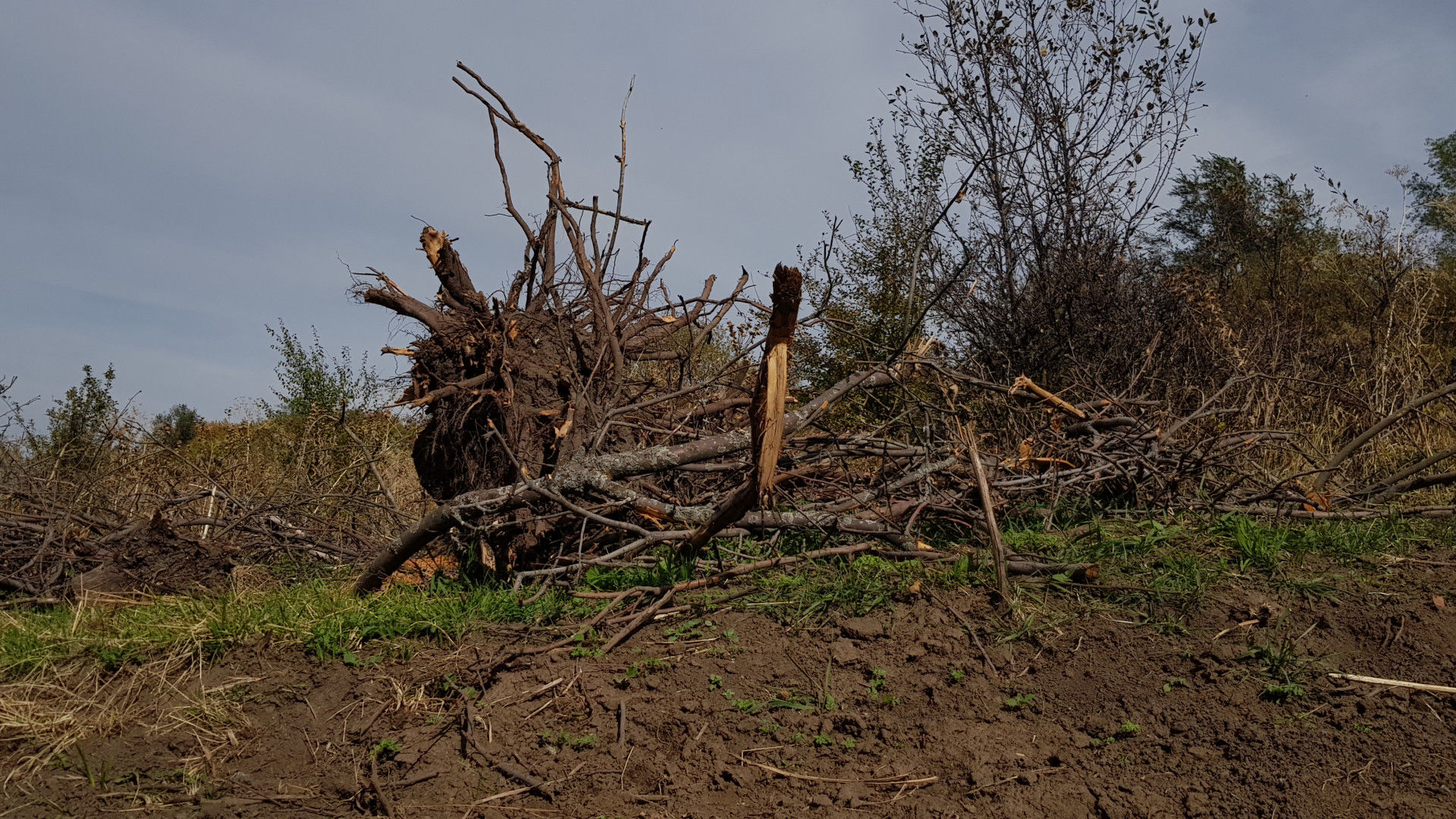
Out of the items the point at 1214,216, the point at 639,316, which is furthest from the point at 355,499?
the point at 1214,216

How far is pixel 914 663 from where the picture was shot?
132 inches

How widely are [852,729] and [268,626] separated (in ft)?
7.69

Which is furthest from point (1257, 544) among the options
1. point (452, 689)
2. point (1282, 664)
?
point (452, 689)

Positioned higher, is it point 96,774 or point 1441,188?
point 1441,188

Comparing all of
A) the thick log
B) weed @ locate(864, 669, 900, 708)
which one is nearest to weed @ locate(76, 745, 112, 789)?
the thick log

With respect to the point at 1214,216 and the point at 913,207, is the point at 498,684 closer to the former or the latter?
the point at 913,207

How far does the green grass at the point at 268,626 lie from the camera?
3766 mm

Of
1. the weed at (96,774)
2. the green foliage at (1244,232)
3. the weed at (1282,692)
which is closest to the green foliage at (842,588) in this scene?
the weed at (1282,692)

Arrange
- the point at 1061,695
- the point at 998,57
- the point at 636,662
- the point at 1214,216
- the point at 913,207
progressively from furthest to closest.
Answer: the point at 1214,216 < the point at 913,207 < the point at 998,57 < the point at 636,662 < the point at 1061,695

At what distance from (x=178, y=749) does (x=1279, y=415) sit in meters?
7.90

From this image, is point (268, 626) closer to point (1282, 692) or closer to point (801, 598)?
point (801, 598)

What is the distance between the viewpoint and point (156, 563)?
5.28m

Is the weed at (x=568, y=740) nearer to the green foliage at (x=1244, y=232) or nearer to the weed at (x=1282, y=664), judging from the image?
the weed at (x=1282, y=664)

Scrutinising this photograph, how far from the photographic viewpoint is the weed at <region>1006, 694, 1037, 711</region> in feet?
10.3
